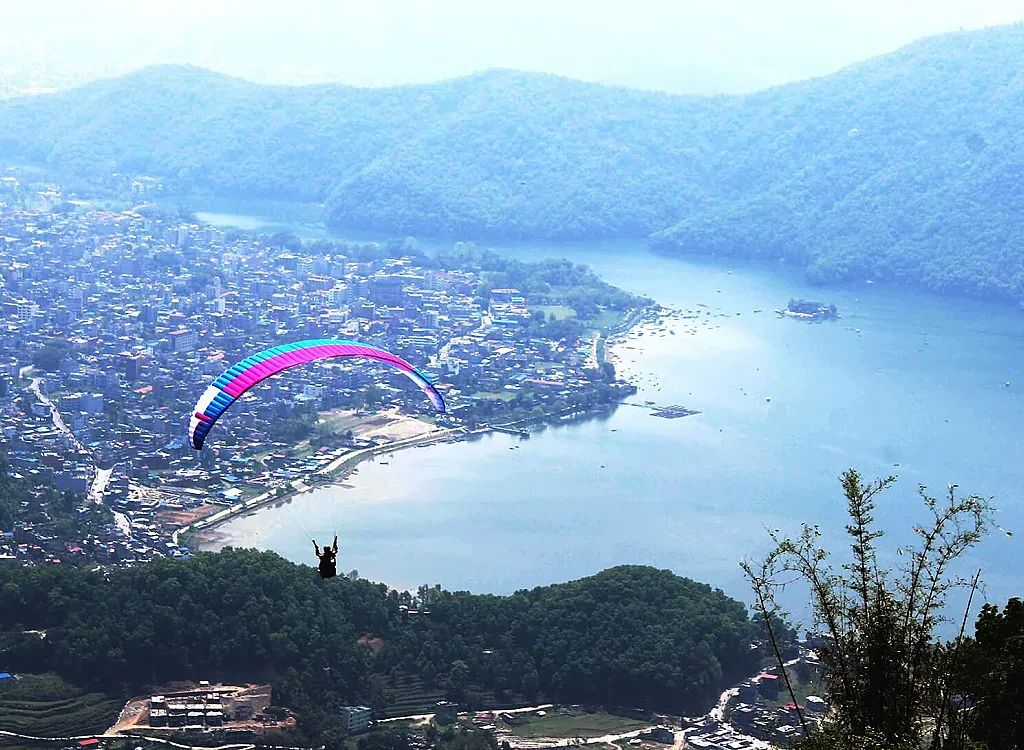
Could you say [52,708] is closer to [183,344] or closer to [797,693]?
[797,693]

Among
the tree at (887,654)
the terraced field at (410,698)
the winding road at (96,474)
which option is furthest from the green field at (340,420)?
the tree at (887,654)

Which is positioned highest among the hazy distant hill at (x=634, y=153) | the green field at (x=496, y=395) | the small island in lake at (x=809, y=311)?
the hazy distant hill at (x=634, y=153)

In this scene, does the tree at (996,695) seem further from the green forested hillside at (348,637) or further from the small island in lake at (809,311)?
the small island in lake at (809,311)

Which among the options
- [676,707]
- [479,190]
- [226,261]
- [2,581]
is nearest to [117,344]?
[226,261]

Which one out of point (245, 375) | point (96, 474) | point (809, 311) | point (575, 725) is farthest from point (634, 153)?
point (245, 375)

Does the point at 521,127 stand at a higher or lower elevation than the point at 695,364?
higher

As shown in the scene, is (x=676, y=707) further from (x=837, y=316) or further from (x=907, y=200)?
(x=907, y=200)
